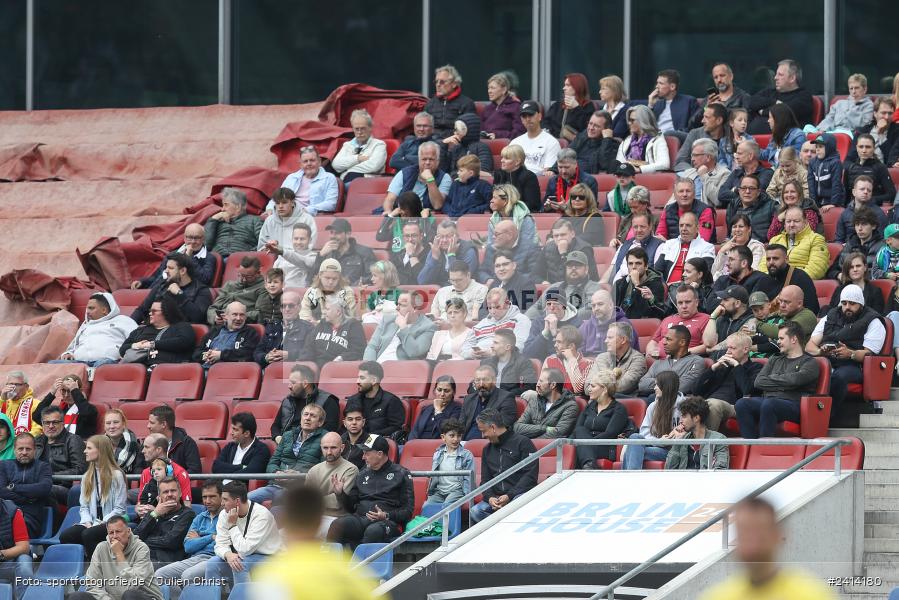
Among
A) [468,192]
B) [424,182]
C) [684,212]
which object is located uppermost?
[424,182]

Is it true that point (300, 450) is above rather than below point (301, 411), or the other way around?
below

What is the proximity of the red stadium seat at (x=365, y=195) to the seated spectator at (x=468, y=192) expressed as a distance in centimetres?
95

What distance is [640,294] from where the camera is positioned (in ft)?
42.0

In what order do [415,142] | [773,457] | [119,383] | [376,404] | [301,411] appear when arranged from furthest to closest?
[415,142]
[119,383]
[301,411]
[376,404]
[773,457]

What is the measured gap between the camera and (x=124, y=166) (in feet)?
58.7

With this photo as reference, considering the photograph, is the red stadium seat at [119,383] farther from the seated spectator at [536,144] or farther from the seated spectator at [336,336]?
the seated spectator at [536,144]

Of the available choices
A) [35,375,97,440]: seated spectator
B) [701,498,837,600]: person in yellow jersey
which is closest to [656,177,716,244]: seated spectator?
[35,375,97,440]: seated spectator

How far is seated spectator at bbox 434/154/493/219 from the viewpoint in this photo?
14.5 meters

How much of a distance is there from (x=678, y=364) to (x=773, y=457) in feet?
3.29

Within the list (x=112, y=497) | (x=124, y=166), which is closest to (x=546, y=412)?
(x=112, y=497)

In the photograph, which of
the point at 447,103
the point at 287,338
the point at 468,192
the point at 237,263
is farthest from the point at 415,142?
the point at 287,338

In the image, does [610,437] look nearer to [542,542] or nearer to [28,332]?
[542,542]

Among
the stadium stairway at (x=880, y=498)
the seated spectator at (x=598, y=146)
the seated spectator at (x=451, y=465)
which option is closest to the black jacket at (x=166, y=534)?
the seated spectator at (x=451, y=465)

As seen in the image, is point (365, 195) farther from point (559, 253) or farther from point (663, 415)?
point (663, 415)
